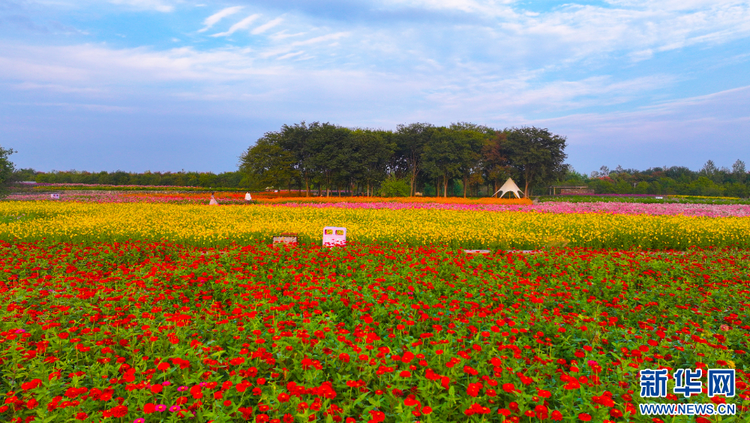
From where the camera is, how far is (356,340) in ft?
12.0

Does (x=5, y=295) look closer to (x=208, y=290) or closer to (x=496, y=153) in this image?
(x=208, y=290)

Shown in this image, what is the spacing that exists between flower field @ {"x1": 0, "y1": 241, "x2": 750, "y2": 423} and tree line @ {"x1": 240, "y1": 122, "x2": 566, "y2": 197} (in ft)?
124

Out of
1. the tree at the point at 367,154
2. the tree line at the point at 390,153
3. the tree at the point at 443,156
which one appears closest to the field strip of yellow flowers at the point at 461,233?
the tree line at the point at 390,153

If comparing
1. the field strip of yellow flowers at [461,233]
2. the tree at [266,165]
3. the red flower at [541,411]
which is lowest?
the red flower at [541,411]

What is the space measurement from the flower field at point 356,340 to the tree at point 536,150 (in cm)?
4194

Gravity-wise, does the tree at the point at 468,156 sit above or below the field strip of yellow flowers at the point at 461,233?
above

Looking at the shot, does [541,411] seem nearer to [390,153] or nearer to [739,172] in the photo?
[390,153]

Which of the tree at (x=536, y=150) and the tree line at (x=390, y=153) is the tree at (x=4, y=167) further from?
the tree at (x=536, y=150)

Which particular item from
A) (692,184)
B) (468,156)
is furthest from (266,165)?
(692,184)

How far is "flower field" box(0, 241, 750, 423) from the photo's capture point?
2.65m

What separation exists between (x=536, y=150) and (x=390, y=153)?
17391 millimetres

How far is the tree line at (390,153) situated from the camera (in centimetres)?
4638

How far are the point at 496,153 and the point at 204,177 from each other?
53.6m

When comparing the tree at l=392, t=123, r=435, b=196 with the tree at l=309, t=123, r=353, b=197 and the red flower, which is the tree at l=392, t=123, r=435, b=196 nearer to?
the tree at l=309, t=123, r=353, b=197
